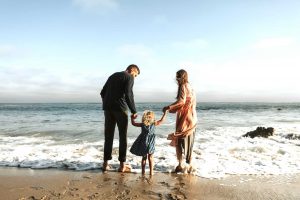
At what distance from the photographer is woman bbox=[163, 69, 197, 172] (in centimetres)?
628

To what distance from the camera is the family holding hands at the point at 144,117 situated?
244 inches

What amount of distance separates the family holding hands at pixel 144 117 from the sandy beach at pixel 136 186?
45cm

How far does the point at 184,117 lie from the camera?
6.44 metres

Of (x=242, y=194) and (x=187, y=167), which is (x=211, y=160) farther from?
(x=242, y=194)

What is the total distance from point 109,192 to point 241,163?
3.57 metres

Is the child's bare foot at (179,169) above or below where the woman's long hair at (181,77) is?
below

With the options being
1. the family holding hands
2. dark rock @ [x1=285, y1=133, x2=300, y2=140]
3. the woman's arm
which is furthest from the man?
dark rock @ [x1=285, y1=133, x2=300, y2=140]

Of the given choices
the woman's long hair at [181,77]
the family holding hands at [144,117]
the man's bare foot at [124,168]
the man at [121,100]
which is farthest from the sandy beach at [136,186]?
the woman's long hair at [181,77]

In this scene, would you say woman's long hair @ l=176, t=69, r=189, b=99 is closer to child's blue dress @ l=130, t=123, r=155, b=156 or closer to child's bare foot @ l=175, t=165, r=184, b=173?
child's blue dress @ l=130, t=123, r=155, b=156

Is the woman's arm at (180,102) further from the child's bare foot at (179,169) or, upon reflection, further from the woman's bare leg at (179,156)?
the child's bare foot at (179,169)

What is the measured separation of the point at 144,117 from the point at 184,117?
0.84 m

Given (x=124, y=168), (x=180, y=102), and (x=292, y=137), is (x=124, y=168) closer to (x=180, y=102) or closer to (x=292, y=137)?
(x=180, y=102)

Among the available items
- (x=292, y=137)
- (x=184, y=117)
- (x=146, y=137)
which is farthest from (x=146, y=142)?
(x=292, y=137)

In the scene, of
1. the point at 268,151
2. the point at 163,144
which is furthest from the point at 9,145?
the point at 268,151
